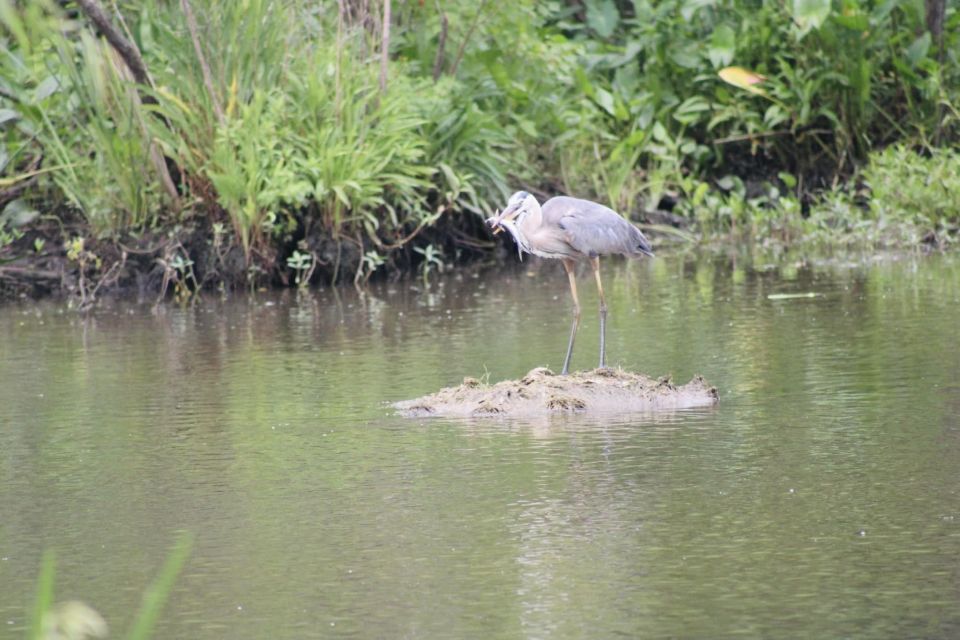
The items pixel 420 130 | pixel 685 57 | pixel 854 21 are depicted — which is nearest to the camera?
pixel 420 130

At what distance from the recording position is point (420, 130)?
15.9m

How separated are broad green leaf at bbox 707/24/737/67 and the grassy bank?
0.03 meters

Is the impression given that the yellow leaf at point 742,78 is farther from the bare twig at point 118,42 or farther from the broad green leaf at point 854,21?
the bare twig at point 118,42

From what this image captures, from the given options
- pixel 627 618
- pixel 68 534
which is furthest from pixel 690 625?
pixel 68 534

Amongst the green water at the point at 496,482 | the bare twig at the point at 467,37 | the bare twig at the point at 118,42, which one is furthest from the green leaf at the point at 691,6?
the green water at the point at 496,482

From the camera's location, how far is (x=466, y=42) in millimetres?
16625

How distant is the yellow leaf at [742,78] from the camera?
18.9 meters

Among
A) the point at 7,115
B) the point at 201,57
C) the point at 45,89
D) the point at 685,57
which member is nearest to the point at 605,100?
the point at 685,57

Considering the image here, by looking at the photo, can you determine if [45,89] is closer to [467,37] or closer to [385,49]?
[385,49]

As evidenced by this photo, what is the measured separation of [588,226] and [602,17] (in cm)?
1240

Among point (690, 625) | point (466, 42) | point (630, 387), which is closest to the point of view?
point (690, 625)

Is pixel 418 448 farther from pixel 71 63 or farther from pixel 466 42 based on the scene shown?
pixel 466 42

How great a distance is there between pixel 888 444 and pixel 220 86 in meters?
8.70

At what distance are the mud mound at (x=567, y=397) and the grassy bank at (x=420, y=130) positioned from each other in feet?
19.5
